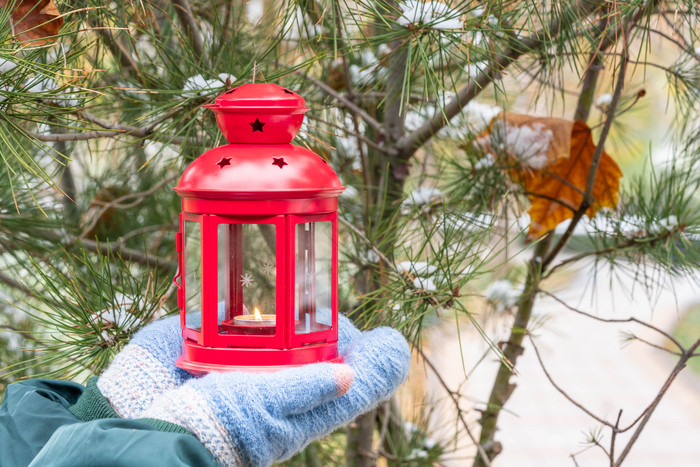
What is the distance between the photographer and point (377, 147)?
847 millimetres

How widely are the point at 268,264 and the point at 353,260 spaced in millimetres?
203

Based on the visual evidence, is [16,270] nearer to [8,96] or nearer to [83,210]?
[83,210]

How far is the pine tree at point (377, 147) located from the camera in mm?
591

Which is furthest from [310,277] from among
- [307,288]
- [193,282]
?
[193,282]

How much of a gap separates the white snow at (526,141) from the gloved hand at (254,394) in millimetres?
362

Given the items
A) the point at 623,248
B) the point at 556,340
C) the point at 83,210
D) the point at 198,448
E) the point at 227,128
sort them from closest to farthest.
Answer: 1. the point at 198,448
2. the point at 227,128
3. the point at 623,248
4. the point at 83,210
5. the point at 556,340

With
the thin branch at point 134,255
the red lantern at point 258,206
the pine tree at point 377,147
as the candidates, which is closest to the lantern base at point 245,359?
the red lantern at point 258,206

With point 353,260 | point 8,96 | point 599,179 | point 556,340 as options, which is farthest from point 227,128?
point 556,340

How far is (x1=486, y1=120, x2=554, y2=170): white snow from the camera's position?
817 mm

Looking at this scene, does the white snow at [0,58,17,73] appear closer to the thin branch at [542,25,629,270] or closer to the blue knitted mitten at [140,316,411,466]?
the blue knitted mitten at [140,316,411,466]

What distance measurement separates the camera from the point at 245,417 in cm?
44

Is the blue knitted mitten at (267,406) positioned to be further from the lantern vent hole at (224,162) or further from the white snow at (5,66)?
the white snow at (5,66)

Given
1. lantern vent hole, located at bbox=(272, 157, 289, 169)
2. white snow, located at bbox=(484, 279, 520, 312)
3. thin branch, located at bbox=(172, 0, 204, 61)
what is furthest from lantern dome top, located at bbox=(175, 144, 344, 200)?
white snow, located at bbox=(484, 279, 520, 312)

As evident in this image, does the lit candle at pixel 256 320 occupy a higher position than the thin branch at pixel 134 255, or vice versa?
the lit candle at pixel 256 320
